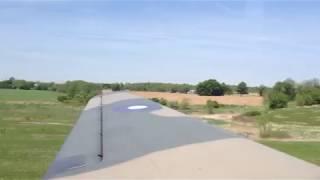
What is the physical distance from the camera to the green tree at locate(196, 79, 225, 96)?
122188 millimetres

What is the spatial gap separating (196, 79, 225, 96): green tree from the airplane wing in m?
118

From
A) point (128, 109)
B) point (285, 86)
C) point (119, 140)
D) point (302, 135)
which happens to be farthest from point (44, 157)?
point (285, 86)

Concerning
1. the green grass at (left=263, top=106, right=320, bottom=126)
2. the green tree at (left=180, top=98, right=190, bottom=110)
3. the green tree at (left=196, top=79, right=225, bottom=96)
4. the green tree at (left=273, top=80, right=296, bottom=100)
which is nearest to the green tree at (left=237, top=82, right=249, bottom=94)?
the green tree at (left=196, top=79, right=225, bottom=96)

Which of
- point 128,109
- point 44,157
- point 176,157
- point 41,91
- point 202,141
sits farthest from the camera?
point 41,91

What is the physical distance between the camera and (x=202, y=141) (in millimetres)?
2607

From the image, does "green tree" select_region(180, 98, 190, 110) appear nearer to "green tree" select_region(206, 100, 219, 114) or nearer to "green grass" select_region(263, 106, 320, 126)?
"green tree" select_region(206, 100, 219, 114)

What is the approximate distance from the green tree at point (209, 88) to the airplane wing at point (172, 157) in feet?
388

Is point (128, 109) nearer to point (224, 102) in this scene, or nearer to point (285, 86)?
point (224, 102)

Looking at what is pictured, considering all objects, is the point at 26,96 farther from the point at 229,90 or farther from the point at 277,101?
the point at 277,101

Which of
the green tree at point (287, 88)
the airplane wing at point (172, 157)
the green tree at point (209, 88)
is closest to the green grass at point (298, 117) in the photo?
the green tree at point (287, 88)

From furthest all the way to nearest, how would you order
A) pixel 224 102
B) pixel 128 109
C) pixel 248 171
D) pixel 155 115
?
pixel 224 102, pixel 128 109, pixel 155 115, pixel 248 171

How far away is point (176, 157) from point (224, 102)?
342ft

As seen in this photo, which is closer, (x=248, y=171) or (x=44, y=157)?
(x=248, y=171)

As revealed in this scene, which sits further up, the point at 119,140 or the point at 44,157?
the point at 119,140
